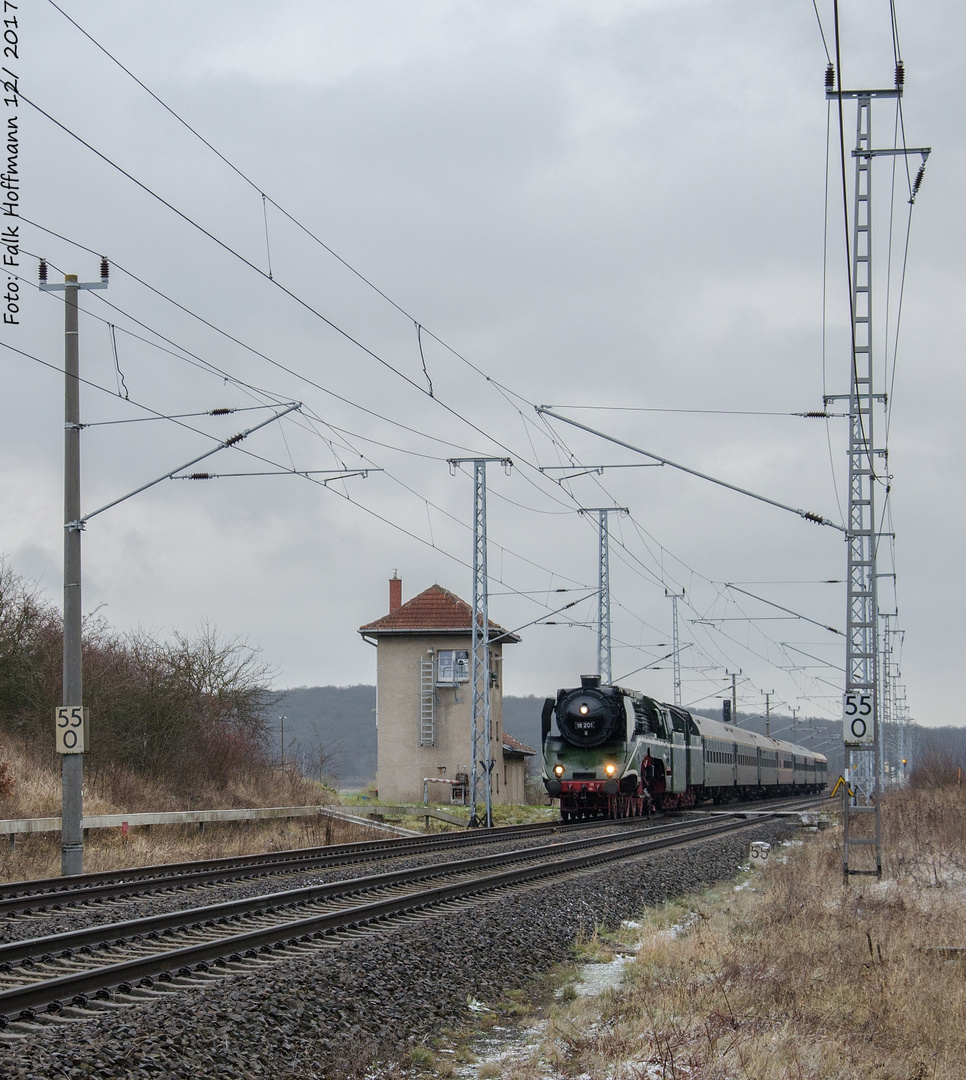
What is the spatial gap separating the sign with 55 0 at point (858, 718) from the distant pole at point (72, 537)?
10.7m

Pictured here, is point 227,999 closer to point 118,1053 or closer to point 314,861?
point 118,1053

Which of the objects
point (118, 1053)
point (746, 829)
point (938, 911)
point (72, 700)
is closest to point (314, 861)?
point (72, 700)

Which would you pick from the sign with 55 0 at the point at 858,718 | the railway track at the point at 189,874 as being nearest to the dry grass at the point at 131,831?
the railway track at the point at 189,874

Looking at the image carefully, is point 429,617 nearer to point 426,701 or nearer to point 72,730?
point 426,701

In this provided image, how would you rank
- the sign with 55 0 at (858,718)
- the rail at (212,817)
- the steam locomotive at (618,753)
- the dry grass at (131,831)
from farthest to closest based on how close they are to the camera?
the steam locomotive at (618,753) → the dry grass at (131,831) → the rail at (212,817) → the sign with 55 0 at (858,718)

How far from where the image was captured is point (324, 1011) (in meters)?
7.99

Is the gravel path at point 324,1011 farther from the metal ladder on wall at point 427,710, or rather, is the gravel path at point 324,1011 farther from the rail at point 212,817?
the metal ladder on wall at point 427,710

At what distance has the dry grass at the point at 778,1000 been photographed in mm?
7016

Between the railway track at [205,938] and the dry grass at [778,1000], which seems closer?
the dry grass at [778,1000]

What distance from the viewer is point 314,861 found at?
59.7 feet

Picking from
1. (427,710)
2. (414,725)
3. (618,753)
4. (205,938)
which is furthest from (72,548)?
(414,725)

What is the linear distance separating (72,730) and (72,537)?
2.85 metres

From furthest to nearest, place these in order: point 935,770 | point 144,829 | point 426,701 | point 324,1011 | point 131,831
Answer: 1. point 935,770
2. point 426,701
3. point 144,829
4. point 131,831
5. point 324,1011

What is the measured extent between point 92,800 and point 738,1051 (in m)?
18.1
